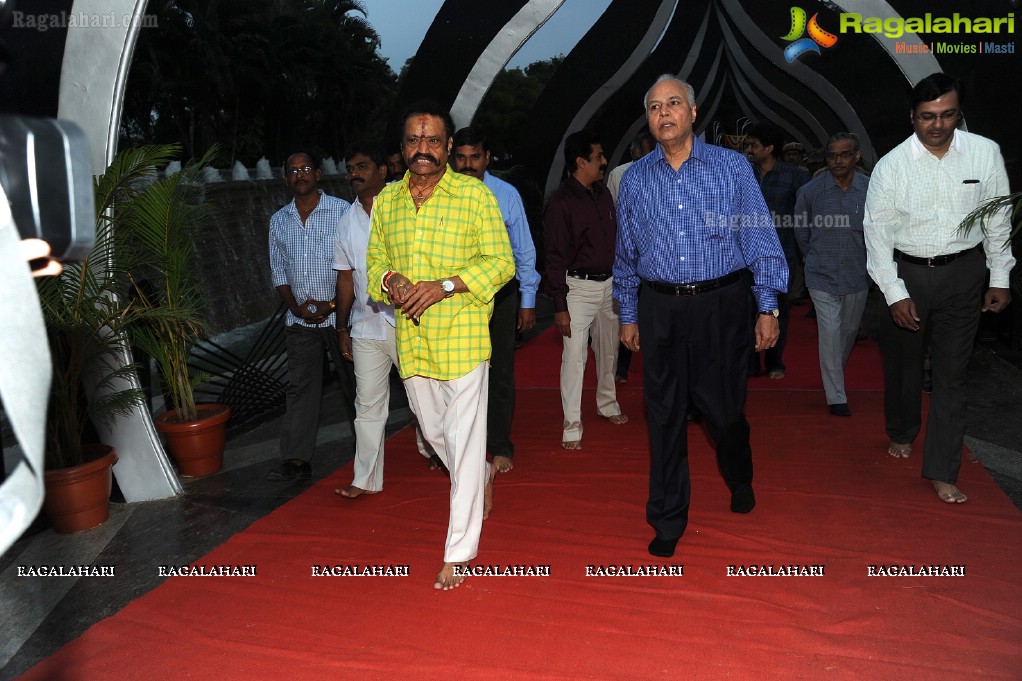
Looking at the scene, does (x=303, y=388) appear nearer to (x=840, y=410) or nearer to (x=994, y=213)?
(x=840, y=410)

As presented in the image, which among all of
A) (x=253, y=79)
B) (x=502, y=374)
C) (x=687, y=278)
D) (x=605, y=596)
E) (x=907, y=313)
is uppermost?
(x=253, y=79)

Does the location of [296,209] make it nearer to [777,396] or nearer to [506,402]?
[506,402]

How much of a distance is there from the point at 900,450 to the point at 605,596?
95.5 inches

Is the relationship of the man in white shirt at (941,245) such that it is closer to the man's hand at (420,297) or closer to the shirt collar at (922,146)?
the shirt collar at (922,146)

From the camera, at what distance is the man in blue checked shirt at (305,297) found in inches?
207

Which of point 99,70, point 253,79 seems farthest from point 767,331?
point 253,79

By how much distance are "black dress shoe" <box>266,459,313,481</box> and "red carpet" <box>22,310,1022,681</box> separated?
0.35m

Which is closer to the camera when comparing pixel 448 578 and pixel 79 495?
pixel 448 578

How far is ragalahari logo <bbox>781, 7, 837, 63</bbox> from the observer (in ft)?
59.8

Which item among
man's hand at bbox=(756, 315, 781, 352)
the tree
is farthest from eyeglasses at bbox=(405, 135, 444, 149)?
the tree

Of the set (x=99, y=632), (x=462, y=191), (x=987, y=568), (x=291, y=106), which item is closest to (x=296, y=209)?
(x=462, y=191)

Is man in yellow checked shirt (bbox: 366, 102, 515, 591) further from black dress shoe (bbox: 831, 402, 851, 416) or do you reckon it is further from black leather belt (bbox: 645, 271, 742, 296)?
black dress shoe (bbox: 831, 402, 851, 416)

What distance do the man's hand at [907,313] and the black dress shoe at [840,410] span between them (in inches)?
71.6

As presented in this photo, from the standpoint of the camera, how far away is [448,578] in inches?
142
